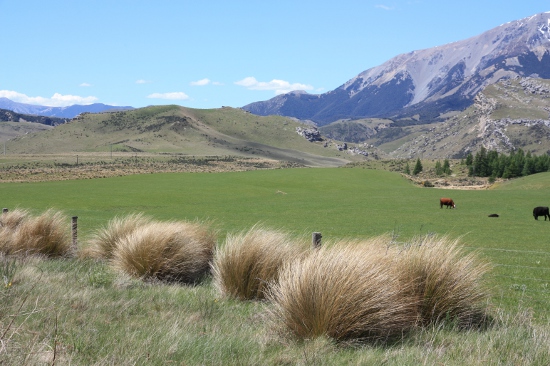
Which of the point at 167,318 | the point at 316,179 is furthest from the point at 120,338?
the point at 316,179

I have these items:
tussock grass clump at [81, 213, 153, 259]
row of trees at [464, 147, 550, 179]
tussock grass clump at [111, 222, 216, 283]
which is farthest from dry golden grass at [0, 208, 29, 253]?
row of trees at [464, 147, 550, 179]

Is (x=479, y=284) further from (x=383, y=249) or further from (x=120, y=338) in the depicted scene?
(x=120, y=338)

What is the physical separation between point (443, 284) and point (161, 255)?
6207 millimetres

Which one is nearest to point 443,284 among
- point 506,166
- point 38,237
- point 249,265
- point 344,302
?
point 344,302

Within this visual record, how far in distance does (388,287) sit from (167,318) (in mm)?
3125

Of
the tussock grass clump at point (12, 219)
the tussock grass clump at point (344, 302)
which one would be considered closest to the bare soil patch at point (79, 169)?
the tussock grass clump at point (12, 219)

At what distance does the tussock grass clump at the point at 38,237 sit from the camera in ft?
39.8

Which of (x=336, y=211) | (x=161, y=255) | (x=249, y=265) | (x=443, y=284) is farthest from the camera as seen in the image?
(x=336, y=211)

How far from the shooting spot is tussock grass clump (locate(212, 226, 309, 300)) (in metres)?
8.85

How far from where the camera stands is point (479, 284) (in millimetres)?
7379

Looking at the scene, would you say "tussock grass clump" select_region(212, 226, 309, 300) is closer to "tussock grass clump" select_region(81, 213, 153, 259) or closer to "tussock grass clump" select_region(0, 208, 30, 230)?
"tussock grass clump" select_region(81, 213, 153, 259)

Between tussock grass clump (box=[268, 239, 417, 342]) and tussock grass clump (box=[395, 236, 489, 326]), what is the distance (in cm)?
35

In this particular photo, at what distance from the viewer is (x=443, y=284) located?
22.7 ft

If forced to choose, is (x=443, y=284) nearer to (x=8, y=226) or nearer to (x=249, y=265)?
(x=249, y=265)
